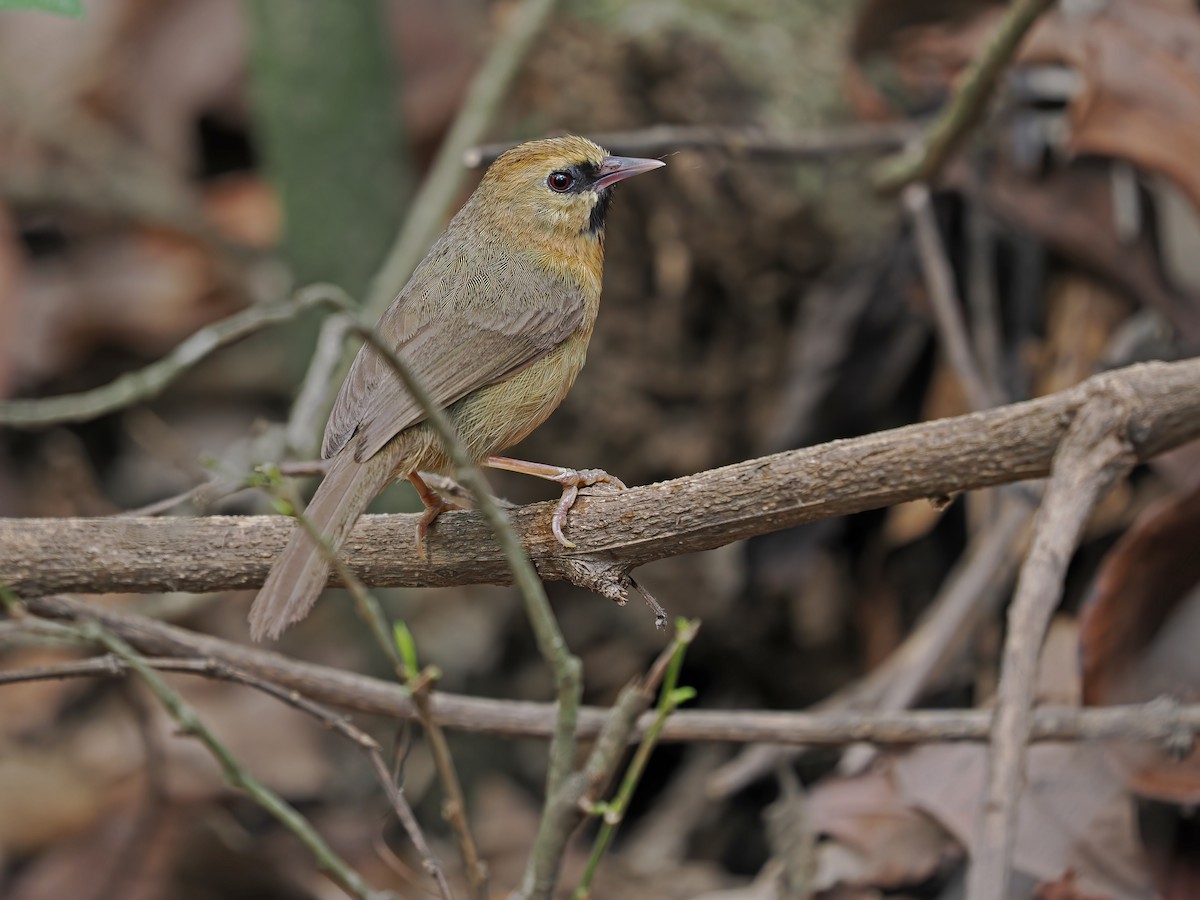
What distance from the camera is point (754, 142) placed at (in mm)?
4719

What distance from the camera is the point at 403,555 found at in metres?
2.96

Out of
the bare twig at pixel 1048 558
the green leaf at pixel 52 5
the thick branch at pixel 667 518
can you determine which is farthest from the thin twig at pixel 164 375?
the bare twig at pixel 1048 558

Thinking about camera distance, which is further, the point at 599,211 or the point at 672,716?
the point at 599,211

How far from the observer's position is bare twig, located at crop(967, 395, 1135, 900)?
7.65 feet

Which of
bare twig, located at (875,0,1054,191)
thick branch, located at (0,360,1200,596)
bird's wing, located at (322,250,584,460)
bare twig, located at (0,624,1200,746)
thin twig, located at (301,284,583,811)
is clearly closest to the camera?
thin twig, located at (301,284,583,811)

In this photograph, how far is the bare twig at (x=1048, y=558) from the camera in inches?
91.8

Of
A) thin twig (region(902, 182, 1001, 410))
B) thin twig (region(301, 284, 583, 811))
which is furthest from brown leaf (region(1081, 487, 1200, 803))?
thin twig (region(301, 284, 583, 811))

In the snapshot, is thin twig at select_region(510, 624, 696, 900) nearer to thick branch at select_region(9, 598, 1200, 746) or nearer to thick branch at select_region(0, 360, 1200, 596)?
thick branch at select_region(0, 360, 1200, 596)

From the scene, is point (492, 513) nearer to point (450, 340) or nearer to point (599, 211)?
point (450, 340)

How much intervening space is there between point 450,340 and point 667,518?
1.02m

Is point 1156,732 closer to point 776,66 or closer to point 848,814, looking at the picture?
point 848,814

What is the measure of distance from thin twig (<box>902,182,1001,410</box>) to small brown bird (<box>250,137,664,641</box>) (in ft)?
4.40

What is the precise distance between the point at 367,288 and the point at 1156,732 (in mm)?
3449

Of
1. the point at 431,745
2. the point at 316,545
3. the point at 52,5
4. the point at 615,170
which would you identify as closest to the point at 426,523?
the point at 316,545
